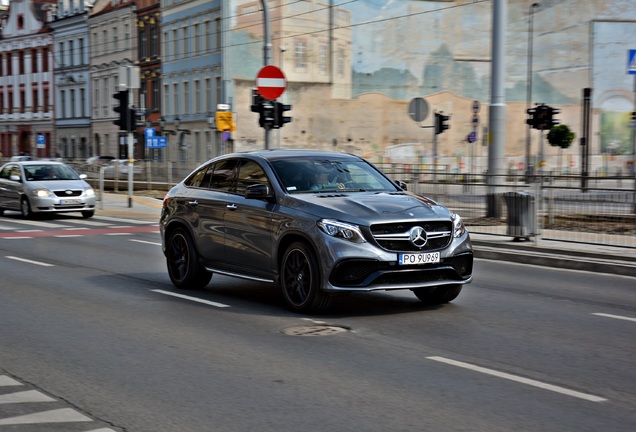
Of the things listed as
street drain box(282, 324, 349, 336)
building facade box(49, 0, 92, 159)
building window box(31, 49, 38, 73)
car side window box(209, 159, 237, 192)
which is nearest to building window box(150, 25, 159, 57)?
building facade box(49, 0, 92, 159)

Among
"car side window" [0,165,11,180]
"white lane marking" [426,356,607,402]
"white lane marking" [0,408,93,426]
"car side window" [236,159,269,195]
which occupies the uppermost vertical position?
"car side window" [236,159,269,195]

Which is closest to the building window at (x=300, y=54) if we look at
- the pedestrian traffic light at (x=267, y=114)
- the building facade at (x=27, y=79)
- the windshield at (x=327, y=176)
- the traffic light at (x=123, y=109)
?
the traffic light at (x=123, y=109)

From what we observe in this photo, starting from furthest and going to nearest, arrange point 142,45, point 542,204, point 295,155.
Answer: point 142,45 < point 542,204 < point 295,155

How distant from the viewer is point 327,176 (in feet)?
35.8

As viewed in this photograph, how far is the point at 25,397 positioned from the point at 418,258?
13.9 feet

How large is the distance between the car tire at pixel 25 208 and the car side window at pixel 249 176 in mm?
17415

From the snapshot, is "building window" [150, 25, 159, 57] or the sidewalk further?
"building window" [150, 25, 159, 57]

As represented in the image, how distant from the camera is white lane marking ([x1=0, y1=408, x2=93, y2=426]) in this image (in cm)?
604

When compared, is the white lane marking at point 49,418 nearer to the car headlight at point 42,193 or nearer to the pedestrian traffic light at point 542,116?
the car headlight at point 42,193

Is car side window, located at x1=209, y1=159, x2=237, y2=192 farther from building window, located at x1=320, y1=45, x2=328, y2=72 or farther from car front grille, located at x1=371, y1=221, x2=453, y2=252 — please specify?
building window, located at x1=320, y1=45, x2=328, y2=72

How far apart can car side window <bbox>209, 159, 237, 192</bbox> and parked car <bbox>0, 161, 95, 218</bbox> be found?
53.4 feet

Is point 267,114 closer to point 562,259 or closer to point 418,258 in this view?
point 562,259

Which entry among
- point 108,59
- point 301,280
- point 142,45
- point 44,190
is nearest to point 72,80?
point 108,59

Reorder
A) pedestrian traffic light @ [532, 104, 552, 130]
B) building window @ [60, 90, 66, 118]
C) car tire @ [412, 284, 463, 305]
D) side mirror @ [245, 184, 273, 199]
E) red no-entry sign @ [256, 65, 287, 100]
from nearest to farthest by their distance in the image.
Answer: side mirror @ [245, 184, 273, 199] < car tire @ [412, 284, 463, 305] < red no-entry sign @ [256, 65, 287, 100] < pedestrian traffic light @ [532, 104, 552, 130] < building window @ [60, 90, 66, 118]
